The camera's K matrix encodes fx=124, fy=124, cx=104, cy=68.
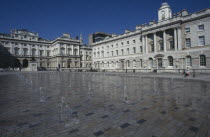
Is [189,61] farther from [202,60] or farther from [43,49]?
[43,49]

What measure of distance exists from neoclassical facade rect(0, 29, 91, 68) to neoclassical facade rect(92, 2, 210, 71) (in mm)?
28387

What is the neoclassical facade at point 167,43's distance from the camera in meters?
27.4

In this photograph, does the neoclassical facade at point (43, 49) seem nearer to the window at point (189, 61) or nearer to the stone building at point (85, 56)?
the stone building at point (85, 56)

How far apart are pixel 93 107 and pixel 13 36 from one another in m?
74.0

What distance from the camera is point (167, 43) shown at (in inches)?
1288

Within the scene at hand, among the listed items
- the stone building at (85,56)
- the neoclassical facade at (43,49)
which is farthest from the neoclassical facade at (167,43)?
the stone building at (85,56)

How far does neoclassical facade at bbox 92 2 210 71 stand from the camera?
27.4m

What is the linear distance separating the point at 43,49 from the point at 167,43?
210ft

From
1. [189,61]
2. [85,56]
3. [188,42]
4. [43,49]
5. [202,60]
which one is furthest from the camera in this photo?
[85,56]

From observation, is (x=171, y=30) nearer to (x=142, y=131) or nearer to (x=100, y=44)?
(x=100, y=44)

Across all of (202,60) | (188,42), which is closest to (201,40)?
(188,42)

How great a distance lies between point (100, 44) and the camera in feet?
182

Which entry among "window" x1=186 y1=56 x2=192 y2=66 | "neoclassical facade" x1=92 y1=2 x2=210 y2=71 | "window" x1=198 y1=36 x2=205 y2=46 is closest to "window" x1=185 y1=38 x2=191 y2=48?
"neoclassical facade" x1=92 y1=2 x2=210 y2=71

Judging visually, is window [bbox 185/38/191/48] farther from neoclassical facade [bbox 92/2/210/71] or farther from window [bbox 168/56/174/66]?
window [bbox 168/56/174/66]
